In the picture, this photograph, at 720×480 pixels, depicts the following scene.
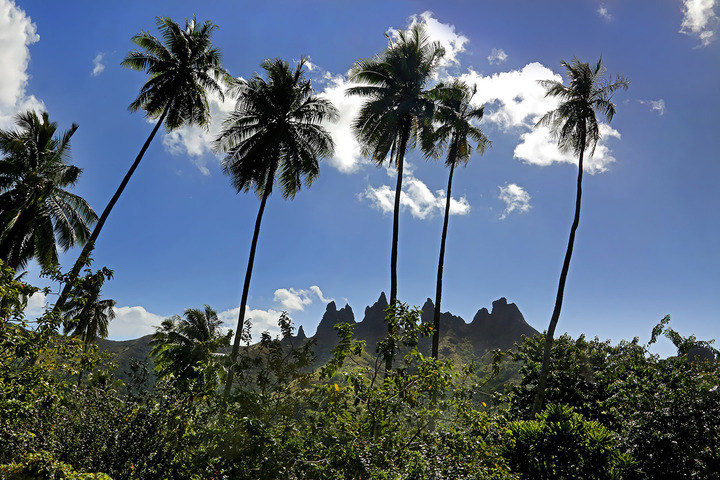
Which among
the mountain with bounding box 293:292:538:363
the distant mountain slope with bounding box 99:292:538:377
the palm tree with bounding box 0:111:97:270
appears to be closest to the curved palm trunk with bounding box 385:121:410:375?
the palm tree with bounding box 0:111:97:270

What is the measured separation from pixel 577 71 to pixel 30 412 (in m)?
24.4

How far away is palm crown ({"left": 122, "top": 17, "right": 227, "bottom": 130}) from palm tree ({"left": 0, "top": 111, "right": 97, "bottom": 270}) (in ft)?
16.1

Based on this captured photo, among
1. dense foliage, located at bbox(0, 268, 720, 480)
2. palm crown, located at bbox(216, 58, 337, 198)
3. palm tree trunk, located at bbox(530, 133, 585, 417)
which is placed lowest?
dense foliage, located at bbox(0, 268, 720, 480)

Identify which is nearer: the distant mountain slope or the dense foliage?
the dense foliage

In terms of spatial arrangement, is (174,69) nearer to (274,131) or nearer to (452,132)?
(274,131)

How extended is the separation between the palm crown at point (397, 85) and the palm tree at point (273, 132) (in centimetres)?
211

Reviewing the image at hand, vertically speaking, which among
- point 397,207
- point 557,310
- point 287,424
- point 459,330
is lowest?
point 287,424

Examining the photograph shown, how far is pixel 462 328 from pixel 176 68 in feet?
493

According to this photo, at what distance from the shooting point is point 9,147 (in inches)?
668

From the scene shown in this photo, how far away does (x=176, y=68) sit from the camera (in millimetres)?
17219

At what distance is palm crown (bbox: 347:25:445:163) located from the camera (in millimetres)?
17844

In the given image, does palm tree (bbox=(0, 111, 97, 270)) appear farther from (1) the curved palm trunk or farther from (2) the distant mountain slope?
(2) the distant mountain slope

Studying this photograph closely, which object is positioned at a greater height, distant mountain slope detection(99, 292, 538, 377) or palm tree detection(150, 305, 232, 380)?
distant mountain slope detection(99, 292, 538, 377)

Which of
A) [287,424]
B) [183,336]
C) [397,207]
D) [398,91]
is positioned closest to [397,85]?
[398,91]
